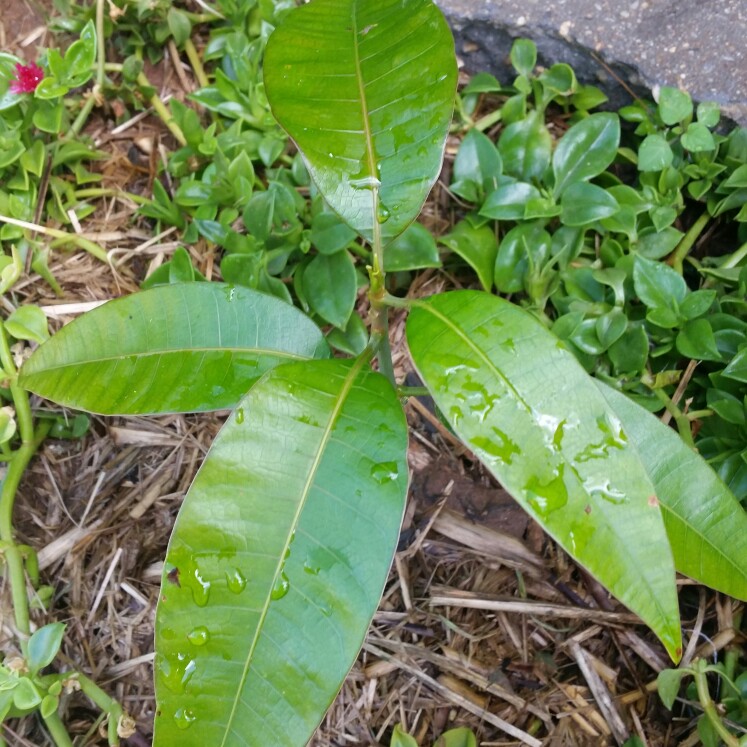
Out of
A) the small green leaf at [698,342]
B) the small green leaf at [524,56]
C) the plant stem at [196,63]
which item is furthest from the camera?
the plant stem at [196,63]

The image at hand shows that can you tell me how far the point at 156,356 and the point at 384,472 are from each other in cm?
38

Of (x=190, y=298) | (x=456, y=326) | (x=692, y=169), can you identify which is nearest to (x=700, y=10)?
(x=692, y=169)

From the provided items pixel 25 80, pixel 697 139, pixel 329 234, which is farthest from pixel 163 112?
pixel 697 139

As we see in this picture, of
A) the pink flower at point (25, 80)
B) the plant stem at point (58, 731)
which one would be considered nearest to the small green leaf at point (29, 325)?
the pink flower at point (25, 80)

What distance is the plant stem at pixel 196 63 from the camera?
5.14 ft

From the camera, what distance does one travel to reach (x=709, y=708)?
3.41 feet

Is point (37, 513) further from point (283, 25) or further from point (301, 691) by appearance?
point (283, 25)

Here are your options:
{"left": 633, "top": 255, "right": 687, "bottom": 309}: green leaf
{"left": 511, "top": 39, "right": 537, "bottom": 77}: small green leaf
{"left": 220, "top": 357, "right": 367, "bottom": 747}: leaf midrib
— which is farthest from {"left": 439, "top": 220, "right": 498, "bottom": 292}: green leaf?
{"left": 220, "top": 357, "right": 367, "bottom": 747}: leaf midrib

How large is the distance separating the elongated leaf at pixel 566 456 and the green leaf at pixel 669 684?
1.58 feet

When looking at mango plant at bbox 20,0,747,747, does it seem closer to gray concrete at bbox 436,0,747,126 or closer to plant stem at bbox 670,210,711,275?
plant stem at bbox 670,210,711,275

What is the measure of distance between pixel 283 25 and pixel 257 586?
0.72 m

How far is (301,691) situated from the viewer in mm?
670

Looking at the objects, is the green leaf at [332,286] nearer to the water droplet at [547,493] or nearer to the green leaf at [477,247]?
the green leaf at [477,247]

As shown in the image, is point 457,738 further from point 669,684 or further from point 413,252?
point 413,252
